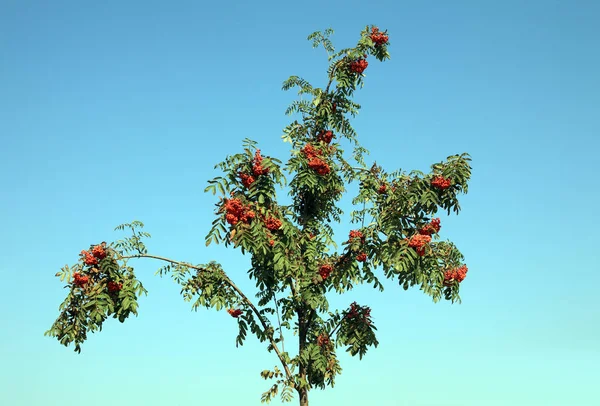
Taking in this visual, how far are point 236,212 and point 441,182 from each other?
4.63 m

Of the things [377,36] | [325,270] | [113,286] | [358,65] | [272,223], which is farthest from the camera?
[377,36]

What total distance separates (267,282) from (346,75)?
5.73 metres

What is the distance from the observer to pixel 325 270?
16500 mm

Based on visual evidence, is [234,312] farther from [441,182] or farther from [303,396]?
[441,182]

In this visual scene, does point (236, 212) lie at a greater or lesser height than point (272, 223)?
lesser

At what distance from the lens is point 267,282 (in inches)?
677

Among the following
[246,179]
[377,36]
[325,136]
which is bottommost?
[246,179]

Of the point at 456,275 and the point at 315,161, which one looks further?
the point at 315,161

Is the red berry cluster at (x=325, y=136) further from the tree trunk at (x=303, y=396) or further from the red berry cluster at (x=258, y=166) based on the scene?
the tree trunk at (x=303, y=396)

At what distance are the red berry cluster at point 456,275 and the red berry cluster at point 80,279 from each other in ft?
26.9

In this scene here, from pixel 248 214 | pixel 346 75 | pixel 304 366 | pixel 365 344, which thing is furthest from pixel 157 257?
pixel 346 75

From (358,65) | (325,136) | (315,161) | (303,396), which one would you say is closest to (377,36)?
(358,65)

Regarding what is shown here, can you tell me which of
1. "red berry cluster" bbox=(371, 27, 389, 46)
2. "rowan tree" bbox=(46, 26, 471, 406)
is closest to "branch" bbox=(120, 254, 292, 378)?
"rowan tree" bbox=(46, 26, 471, 406)

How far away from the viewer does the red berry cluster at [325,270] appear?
16453 mm
